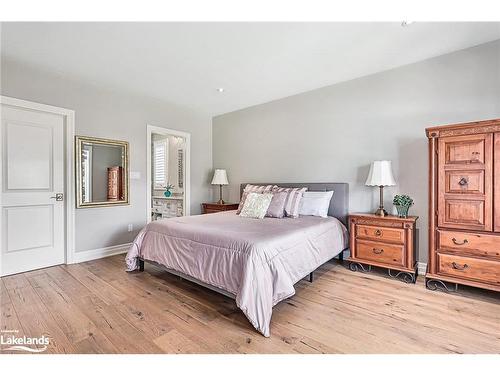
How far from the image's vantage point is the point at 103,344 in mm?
1674

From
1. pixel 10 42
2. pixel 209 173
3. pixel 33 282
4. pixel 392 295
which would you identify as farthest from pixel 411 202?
pixel 10 42

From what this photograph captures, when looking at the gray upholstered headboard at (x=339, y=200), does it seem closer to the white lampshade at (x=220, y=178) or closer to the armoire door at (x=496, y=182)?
the armoire door at (x=496, y=182)

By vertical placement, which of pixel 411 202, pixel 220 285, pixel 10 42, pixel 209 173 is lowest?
pixel 220 285

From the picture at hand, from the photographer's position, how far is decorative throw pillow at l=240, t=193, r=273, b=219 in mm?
3278

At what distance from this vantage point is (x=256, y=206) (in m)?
3.35

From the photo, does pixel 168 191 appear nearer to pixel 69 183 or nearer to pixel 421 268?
pixel 69 183

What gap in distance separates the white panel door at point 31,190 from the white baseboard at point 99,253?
0.18 meters

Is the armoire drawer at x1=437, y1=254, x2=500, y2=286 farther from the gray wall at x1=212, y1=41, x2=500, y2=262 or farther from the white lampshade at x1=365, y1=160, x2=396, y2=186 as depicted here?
the white lampshade at x1=365, y1=160, x2=396, y2=186

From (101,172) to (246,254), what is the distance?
9.39 feet

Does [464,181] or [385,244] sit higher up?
[464,181]

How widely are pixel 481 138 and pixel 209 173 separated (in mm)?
4221

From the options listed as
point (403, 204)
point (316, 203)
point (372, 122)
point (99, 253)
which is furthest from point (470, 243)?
point (99, 253)

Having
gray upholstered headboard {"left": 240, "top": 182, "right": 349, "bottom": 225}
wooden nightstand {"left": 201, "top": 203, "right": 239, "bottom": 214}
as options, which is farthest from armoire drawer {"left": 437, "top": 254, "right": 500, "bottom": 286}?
wooden nightstand {"left": 201, "top": 203, "right": 239, "bottom": 214}
